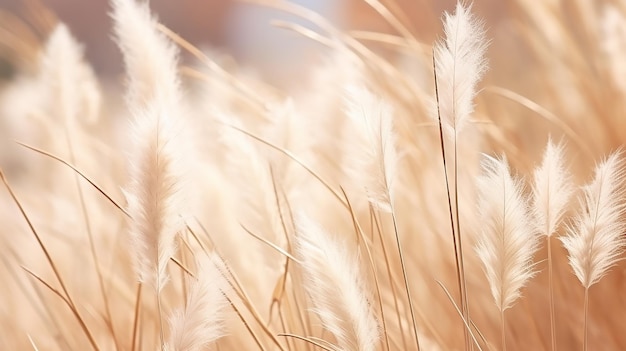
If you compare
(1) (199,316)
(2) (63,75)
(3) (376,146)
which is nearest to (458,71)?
(3) (376,146)

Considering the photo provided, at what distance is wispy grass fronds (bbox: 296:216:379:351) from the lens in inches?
12.9

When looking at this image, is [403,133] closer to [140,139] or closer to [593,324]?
[593,324]

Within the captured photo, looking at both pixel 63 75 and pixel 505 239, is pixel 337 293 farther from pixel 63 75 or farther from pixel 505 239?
pixel 63 75

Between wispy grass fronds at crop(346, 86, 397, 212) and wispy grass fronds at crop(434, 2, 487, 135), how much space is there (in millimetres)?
27

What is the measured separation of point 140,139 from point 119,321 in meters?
0.34

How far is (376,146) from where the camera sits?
0.36m

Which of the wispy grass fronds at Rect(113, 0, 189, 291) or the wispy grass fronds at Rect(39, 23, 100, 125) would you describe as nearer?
the wispy grass fronds at Rect(113, 0, 189, 291)

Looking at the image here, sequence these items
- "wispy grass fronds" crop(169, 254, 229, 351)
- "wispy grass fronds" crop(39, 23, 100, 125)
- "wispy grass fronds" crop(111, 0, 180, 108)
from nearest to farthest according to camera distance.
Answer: "wispy grass fronds" crop(169, 254, 229, 351)
"wispy grass fronds" crop(111, 0, 180, 108)
"wispy grass fronds" crop(39, 23, 100, 125)

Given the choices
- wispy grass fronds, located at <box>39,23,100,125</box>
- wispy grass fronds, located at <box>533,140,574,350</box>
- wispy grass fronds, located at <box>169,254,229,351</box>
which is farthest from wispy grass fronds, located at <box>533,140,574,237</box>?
→ wispy grass fronds, located at <box>39,23,100,125</box>

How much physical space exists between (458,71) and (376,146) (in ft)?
0.16

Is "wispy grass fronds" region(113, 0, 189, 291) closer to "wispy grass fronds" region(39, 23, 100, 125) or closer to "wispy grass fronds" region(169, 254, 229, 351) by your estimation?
"wispy grass fronds" region(169, 254, 229, 351)

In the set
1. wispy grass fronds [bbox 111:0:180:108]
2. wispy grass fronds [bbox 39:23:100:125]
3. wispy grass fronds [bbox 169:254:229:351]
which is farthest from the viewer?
wispy grass fronds [bbox 39:23:100:125]

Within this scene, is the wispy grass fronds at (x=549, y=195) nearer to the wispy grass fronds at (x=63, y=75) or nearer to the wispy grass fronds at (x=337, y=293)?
the wispy grass fronds at (x=337, y=293)

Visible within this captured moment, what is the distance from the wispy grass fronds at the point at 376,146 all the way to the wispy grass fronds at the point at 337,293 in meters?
0.04
